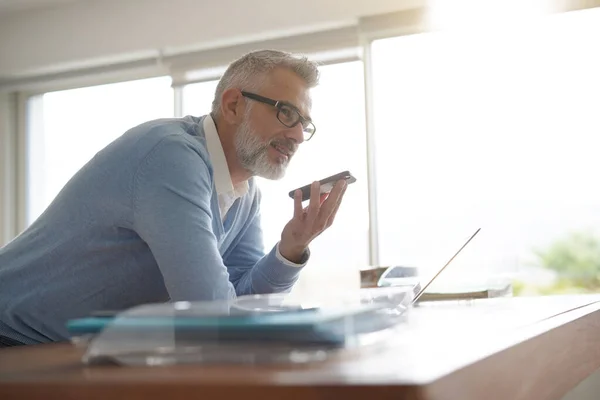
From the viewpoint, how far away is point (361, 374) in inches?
18.5

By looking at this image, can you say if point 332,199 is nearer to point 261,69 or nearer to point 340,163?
point 261,69

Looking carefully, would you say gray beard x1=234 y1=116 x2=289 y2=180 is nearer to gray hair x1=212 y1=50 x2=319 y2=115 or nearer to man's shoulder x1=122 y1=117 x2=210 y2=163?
gray hair x1=212 y1=50 x2=319 y2=115

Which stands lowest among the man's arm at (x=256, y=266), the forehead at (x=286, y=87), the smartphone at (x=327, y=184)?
the man's arm at (x=256, y=266)

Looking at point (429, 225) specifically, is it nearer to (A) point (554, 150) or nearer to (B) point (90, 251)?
(A) point (554, 150)

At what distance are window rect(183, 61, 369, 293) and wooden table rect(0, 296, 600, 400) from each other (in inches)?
123

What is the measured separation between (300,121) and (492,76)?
7.83 ft

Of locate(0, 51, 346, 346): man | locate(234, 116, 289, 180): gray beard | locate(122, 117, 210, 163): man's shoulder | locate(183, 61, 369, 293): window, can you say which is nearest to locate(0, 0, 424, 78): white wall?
locate(183, 61, 369, 293): window

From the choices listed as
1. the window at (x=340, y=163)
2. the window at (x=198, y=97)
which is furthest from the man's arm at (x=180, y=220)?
the window at (x=198, y=97)

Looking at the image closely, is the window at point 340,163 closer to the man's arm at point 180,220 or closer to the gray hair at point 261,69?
the gray hair at point 261,69

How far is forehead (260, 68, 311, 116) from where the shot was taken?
160cm

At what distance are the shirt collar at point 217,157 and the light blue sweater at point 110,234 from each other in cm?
17

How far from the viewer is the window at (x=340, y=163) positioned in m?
3.95

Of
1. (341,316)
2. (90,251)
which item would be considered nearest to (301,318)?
(341,316)

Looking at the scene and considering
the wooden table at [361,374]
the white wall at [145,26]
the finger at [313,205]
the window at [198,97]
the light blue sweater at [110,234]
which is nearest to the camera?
the wooden table at [361,374]
